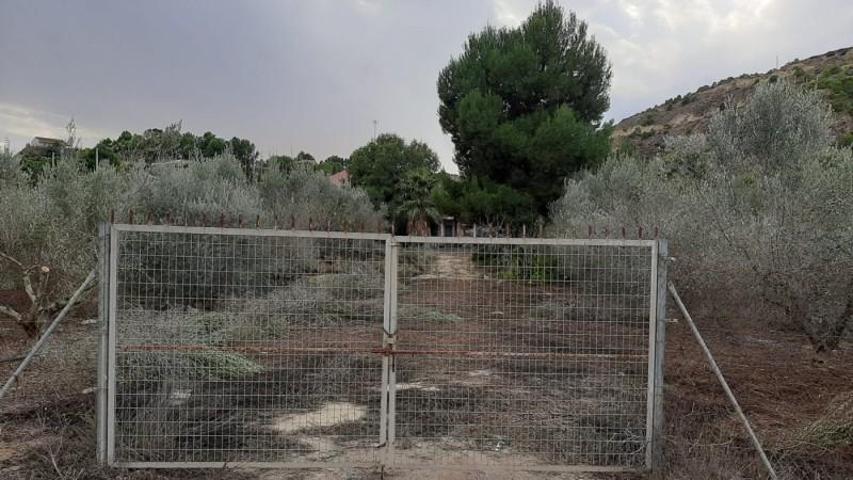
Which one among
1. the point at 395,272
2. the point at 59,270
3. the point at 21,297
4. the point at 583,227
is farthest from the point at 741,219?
the point at 21,297

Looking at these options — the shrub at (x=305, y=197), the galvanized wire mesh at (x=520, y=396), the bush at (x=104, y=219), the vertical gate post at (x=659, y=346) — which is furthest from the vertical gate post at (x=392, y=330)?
the shrub at (x=305, y=197)

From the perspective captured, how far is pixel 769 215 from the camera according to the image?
7.97 m

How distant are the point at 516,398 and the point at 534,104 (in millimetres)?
17042

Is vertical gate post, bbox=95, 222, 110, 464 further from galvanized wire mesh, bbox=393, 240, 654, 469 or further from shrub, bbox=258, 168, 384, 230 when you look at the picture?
shrub, bbox=258, 168, 384, 230

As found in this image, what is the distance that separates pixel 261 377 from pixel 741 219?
23.1 feet

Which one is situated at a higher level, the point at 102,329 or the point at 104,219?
the point at 104,219

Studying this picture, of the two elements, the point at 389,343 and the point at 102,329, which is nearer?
the point at 102,329

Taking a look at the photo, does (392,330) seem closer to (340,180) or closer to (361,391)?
(361,391)

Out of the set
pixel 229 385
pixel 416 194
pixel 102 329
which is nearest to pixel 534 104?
pixel 229 385

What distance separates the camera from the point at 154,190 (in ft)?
38.5

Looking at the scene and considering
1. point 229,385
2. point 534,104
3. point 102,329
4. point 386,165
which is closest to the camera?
point 102,329

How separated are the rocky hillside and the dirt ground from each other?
28.2m

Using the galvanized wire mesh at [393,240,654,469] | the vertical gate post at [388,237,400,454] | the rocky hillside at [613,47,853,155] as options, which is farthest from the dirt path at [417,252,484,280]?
the rocky hillside at [613,47,853,155]

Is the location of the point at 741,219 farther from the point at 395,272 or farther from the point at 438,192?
the point at 438,192
